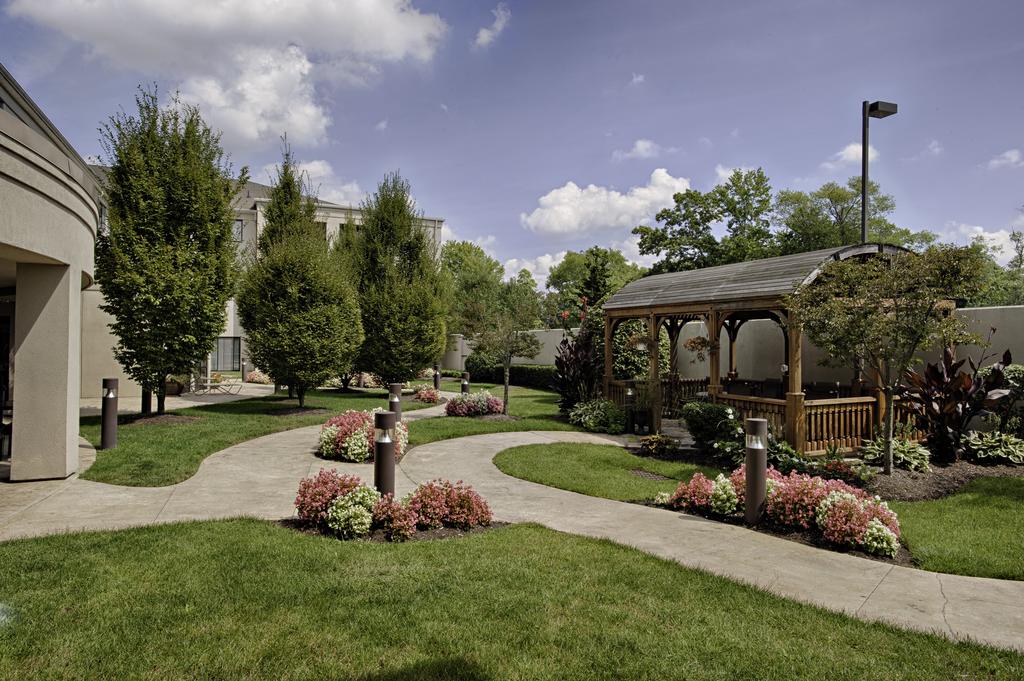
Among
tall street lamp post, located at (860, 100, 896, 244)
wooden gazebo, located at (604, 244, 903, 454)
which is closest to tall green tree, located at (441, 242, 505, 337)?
wooden gazebo, located at (604, 244, 903, 454)

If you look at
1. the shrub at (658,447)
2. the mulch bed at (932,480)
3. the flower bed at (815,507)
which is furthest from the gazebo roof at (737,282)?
the flower bed at (815,507)

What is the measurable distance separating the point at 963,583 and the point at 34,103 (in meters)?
20.8

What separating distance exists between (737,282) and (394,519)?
8963mm

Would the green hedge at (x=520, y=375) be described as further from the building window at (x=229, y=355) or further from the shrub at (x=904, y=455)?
the building window at (x=229, y=355)

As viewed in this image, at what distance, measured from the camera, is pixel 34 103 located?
15211mm

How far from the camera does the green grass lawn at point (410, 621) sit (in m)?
3.15

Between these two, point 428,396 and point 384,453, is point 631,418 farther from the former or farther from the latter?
point 384,453

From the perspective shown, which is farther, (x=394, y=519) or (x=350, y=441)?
(x=350, y=441)

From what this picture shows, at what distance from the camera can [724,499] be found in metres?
6.56

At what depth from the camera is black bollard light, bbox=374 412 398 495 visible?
596 centimetres

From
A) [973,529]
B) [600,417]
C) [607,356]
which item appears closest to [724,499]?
[973,529]

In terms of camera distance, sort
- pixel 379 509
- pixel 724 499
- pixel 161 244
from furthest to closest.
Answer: pixel 161 244 < pixel 724 499 < pixel 379 509

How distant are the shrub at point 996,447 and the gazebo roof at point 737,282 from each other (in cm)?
345

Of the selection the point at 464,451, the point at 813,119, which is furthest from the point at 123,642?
the point at 813,119
